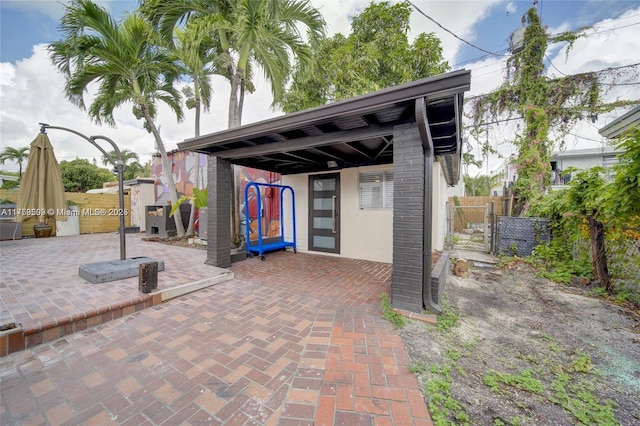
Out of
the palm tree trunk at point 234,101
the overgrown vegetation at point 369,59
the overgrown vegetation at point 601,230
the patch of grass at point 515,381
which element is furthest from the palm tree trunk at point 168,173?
the overgrown vegetation at point 601,230

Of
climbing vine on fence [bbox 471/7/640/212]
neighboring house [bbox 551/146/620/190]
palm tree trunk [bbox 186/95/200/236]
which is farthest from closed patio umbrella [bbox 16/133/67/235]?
neighboring house [bbox 551/146/620/190]

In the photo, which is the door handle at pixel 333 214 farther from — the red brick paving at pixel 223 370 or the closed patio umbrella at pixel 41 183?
the closed patio umbrella at pixel 41 183

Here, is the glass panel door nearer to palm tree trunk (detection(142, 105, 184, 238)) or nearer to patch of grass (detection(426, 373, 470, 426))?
patch of grass (detection(426, 373, 470, 426))

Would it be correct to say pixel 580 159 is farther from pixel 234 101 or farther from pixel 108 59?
pixel 108 59

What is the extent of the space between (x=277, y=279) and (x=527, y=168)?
8.41 m

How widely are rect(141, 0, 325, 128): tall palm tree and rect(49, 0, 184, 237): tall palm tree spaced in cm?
86

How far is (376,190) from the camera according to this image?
18.4 ft

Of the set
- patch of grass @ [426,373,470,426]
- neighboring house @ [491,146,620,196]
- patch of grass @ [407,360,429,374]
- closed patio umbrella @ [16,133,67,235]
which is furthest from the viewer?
neighboring house @ [491,146,620,196]

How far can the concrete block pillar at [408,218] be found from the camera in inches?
107

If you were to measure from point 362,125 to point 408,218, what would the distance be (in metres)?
1.36

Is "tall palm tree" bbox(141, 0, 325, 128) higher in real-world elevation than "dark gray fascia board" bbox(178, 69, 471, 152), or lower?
higher

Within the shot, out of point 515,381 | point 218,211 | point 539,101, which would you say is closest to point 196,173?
point 218,211

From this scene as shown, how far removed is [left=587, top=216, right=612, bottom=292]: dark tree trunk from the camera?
12.0 ft

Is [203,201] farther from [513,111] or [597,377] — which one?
[513,111]
